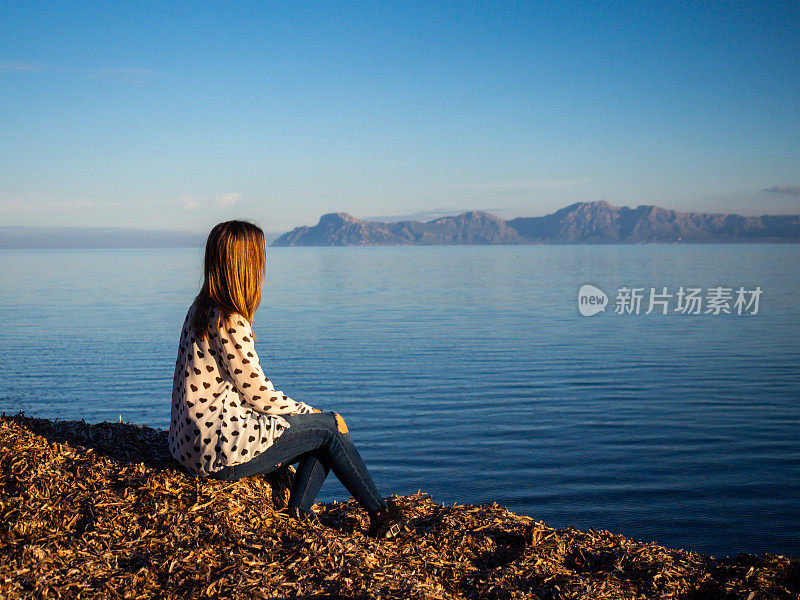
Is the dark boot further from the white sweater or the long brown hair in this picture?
the long brown hair

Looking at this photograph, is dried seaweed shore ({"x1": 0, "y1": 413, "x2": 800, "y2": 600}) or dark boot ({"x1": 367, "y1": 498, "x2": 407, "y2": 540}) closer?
dried seaweed shore ({"x1": 0, "y1": 413, "x2": 800, "y2": 600})

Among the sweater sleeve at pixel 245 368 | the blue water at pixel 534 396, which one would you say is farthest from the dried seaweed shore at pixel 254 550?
the blue water at pixel 534 396

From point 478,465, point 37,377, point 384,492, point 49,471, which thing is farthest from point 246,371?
point 37,377

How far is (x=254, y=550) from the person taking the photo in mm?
4277

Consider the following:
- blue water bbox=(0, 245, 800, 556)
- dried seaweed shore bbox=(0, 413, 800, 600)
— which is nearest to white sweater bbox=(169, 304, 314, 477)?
dried seaweed shore bbox=(0, 413, 800, 600)

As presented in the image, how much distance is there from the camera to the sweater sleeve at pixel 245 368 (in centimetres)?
477

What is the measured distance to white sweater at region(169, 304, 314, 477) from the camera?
4781 mm

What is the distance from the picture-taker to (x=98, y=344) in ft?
70.4

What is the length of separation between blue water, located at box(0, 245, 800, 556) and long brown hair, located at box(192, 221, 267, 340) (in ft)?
1.73

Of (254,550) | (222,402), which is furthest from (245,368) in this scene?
(254,550)

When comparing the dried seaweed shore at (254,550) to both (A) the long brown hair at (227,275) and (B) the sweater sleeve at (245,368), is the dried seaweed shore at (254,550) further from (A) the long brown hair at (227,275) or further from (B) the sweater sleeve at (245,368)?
(A) the long brown hair at (227,275)

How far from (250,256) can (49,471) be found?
85.2 inches

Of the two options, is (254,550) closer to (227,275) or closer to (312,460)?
(312,460)

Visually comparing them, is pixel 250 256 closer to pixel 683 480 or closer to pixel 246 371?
pixel 246 371
